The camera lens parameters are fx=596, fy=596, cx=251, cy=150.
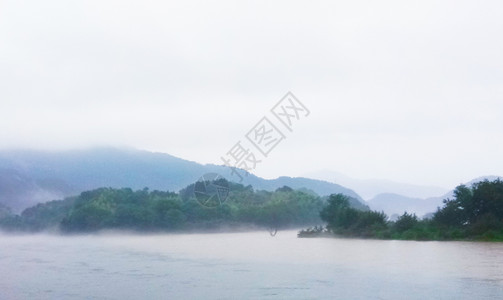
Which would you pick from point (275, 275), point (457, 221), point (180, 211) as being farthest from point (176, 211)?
point (275, 275)

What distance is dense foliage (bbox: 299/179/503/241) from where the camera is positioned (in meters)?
20.8

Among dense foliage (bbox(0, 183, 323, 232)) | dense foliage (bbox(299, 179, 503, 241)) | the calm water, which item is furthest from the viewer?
dense foliage (bbox(0, 183, 323, 232))

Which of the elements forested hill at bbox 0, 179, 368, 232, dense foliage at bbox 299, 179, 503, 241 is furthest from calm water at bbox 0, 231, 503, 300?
forested hill at bbox 0, 179, 368, 232

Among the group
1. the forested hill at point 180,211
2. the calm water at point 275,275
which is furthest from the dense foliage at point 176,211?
the calm water at point 275,275

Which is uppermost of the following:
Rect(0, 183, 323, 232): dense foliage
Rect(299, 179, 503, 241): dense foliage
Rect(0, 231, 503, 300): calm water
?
Rect(0, 183, 323, 232): dense foliage

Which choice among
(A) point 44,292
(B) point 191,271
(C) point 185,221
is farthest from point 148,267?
(C) point 185,221

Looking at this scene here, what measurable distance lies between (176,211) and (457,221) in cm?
2231

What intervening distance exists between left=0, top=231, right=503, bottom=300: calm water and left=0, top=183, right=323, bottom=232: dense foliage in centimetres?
2111

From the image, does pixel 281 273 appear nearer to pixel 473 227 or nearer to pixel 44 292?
pixel 44 292

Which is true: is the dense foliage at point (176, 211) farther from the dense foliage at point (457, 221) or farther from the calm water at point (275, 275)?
the calm water at point (275, 275)

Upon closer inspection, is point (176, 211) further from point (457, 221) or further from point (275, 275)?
point (275, 275)

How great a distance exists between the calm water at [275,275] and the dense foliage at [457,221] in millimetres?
1707

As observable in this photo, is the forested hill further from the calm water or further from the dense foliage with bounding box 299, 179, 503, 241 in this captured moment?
the calm water

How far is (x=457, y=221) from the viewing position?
72.1ft
